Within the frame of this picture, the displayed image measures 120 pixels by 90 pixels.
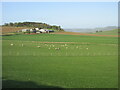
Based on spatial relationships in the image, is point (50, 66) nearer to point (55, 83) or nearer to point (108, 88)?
point (55, 83)

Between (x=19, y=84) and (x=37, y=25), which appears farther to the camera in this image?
(x=37, y=25)

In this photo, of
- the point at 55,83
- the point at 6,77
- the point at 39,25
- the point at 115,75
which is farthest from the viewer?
the point at 39,25

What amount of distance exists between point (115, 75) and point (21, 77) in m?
5.72

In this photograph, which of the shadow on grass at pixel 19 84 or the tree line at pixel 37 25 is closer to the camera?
the shadow on grass at pixel 19 84

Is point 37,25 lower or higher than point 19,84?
higher

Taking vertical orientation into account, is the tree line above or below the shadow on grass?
above

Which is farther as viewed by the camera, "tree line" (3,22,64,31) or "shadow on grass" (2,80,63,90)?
"tree line" (3,22,64,31)

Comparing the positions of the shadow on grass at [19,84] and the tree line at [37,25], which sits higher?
the tree line at [37,25]

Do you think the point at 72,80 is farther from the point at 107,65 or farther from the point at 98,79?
the point at 107,65

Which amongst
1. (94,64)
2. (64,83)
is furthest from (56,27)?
(64,83)

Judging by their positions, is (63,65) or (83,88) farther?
(63,65)

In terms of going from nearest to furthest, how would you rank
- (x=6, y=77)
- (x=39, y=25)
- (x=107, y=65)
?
(x=6, y=77), (x=107, y=65), (x=39, y=25)

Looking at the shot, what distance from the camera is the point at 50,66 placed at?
1448cm

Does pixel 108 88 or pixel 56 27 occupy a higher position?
pixel 56 27
